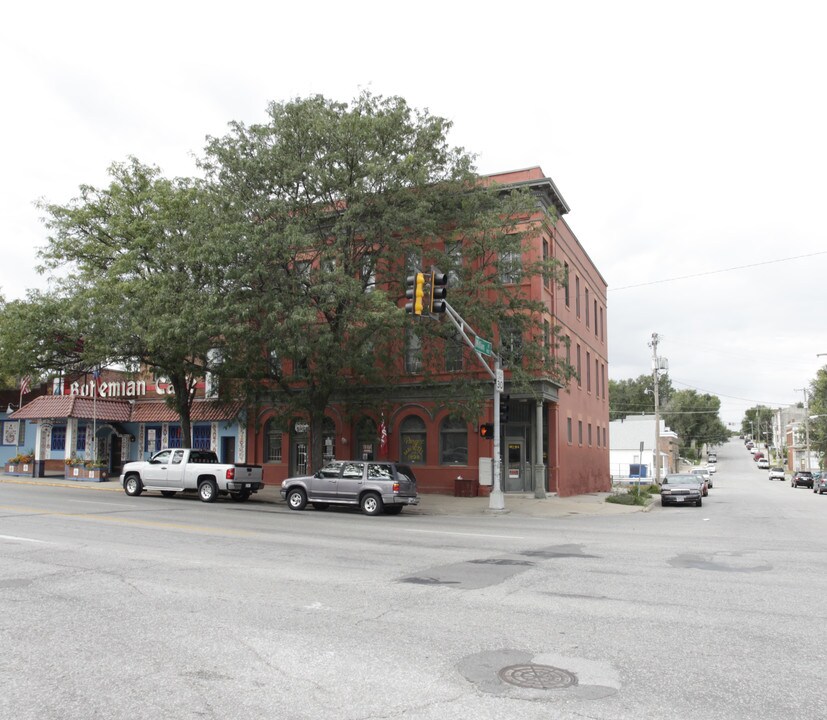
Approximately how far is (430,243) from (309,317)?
241 inches

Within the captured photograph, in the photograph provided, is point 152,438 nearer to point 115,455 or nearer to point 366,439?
point 115,455

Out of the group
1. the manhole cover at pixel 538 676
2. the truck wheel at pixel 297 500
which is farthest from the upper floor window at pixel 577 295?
the manhole cover at pixel 538 676

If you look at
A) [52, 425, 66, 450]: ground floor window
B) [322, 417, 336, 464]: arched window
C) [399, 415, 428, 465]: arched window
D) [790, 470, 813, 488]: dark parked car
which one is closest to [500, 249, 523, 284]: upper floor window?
[399, 415, 428, 465]: arched window

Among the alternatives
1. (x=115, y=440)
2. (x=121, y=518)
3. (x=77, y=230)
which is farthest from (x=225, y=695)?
(x=115, y=440)

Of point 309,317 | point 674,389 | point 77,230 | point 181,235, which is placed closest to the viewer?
point 309,317

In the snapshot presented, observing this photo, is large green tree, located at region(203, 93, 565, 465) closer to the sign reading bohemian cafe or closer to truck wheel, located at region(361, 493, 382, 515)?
truck wheel, located at region(361, 493, 382, 515)

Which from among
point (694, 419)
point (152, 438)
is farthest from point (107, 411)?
point (694, 419)

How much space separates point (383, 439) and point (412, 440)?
1.49 metres

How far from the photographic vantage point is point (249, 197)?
24438 millimetres

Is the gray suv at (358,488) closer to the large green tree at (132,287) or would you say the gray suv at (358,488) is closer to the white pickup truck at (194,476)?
the white pickup truck at (194,476)

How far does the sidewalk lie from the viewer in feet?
78.4

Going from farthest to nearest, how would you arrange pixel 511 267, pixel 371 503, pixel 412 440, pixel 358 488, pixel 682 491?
pixel 682 491 → pixel 412 440 → pixel 511 267 → pixel 358 488 → pixel 371 503

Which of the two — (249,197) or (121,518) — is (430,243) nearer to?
(249,197)

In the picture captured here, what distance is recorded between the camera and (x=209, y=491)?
81.0 ft
